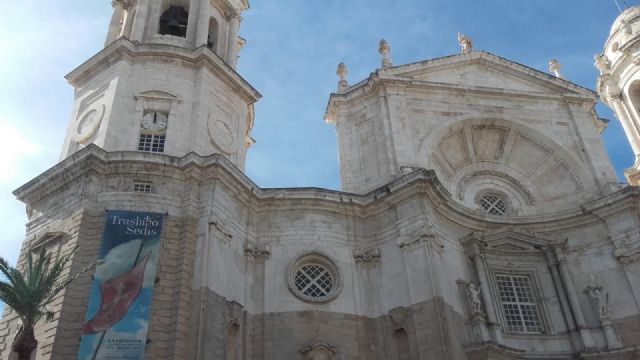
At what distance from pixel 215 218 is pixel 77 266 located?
15.2 ft

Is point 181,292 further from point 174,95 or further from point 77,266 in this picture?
point 174,95

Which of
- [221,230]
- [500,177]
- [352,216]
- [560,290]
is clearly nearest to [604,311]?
[560,290]

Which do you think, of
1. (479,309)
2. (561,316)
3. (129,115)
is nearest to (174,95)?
(129,115)

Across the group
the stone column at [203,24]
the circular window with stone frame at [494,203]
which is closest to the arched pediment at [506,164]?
the circular window with stone frame at [494,203]

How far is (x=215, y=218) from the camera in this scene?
21719mm

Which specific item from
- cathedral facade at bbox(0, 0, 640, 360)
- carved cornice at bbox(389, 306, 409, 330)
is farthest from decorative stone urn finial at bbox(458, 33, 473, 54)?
carved cornice at bbox(389, 306, 409, 330)

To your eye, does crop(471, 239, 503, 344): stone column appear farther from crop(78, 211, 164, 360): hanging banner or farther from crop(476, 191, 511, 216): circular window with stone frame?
crop(78, 211, 164, 360): hanging banner

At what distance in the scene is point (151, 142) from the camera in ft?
82.0

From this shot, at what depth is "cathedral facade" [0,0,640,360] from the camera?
20578 mm

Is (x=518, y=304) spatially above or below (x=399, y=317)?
above

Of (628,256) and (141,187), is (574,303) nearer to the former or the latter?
(628,256)

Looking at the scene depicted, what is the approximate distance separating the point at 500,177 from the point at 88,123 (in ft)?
60.3

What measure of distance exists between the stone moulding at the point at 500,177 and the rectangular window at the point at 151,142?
1312 centimetres

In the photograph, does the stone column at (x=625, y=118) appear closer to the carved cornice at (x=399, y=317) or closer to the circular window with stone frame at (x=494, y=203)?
the circular window with stone frame at (x=494, y=203)
